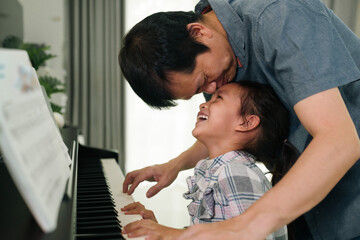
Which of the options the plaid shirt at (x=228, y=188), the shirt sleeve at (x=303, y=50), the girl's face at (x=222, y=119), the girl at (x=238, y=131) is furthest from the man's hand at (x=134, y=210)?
the shirt sleeve at (x=303, y=50)

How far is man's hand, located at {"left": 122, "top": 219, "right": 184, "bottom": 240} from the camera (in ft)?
2.93

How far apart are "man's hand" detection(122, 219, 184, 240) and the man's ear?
1.85 feet

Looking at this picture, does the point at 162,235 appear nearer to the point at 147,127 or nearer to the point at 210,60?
the point at 210,60

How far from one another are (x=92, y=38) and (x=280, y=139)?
349cm

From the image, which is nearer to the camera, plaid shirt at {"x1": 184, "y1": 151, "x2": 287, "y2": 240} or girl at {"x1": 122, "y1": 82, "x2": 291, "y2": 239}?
plaid shirt at {"x1": 184, "y1": 151, "x2": 287, "y2": 240}

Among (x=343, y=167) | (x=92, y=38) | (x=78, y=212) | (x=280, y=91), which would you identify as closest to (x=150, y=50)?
(x=280, y=91)

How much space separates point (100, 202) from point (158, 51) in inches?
20.2

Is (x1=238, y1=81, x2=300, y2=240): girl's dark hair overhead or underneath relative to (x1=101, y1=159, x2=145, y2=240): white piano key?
overhead

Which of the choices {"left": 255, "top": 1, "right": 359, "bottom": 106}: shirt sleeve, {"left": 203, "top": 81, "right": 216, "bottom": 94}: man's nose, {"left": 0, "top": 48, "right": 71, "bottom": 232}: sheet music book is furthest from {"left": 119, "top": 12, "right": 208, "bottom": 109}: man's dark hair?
{"left": 0, "top": 48, "right": 71, "bottom": 232}: sheet music book

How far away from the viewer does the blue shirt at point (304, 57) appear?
88 centimetres

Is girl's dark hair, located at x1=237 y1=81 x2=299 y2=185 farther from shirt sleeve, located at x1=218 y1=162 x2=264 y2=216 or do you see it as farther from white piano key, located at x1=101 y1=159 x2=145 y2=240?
white piano key, located at x1=101 y1=159 x2=145 y2=240

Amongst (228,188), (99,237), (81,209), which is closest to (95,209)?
(81,209)

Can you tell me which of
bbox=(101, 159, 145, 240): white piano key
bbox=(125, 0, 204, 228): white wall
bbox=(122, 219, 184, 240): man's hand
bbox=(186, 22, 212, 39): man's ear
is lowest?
bbox=(125, 0, 204, 228): white wall

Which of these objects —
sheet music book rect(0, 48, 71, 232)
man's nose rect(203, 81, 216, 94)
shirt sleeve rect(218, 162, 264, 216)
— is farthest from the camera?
man's nose rect(203, 81, 216, 94)
